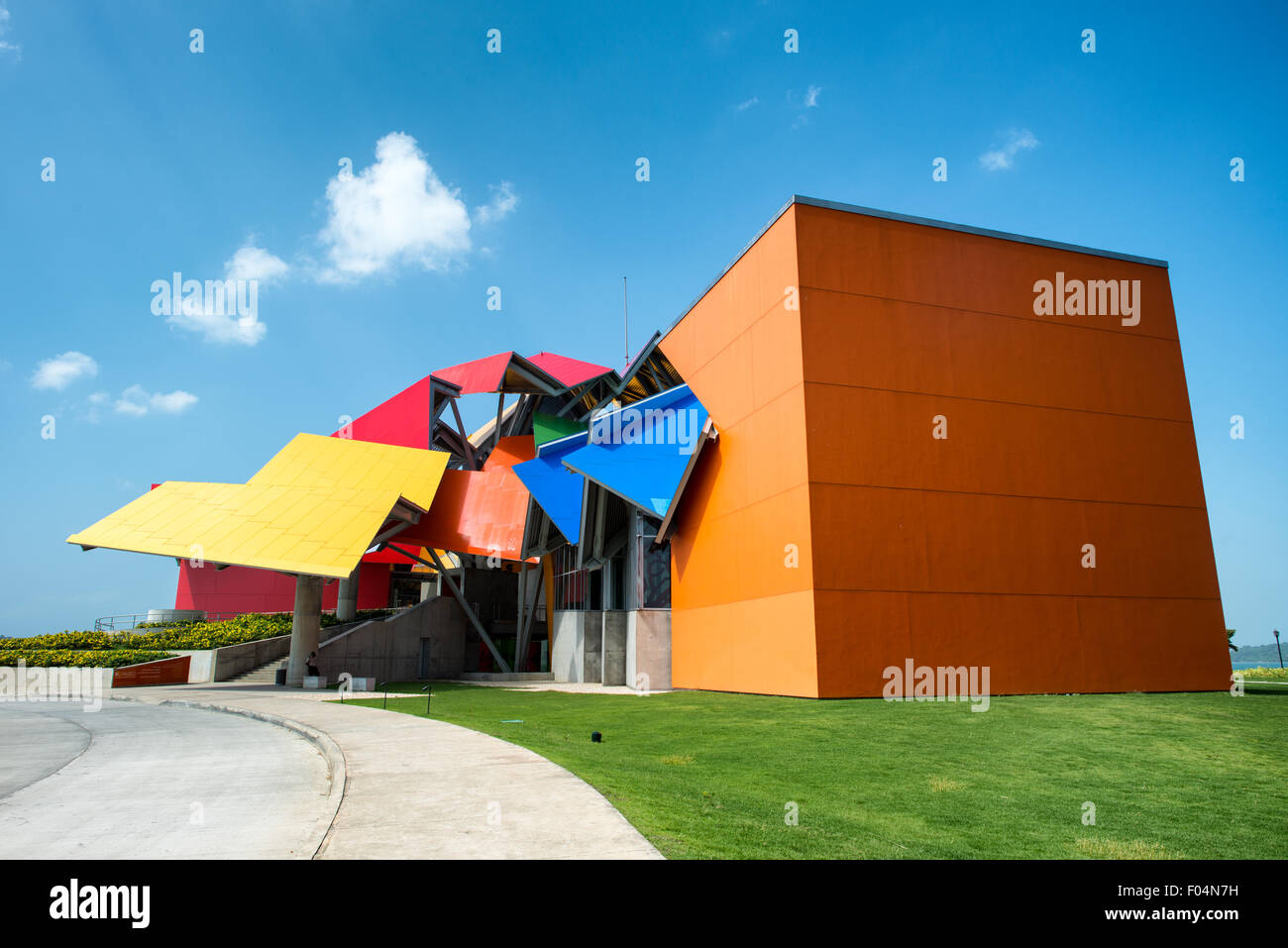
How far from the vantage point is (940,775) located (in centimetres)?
922

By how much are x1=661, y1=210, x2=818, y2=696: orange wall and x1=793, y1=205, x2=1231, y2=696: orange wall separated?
74 centimetres

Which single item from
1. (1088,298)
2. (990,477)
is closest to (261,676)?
(990,477)

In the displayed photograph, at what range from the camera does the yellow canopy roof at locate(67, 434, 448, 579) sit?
1187 inches

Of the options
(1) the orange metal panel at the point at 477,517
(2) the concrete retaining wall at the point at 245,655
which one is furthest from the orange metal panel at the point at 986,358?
(2) the concrete retaining wall at the point at 245,655

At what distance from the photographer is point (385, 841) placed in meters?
5.83

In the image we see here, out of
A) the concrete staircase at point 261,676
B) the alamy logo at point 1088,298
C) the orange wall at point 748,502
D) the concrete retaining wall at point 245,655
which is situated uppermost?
the alamy logo at point 1088,298

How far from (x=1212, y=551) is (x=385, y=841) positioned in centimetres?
2449

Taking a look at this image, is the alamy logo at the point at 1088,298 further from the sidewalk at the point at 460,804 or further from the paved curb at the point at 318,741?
the paved curb at the point at 318,741

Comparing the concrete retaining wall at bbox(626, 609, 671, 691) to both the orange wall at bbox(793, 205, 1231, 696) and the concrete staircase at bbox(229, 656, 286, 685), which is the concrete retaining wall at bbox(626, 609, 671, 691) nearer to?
the orange wall at bbox(793, 205, 1231, 696)
